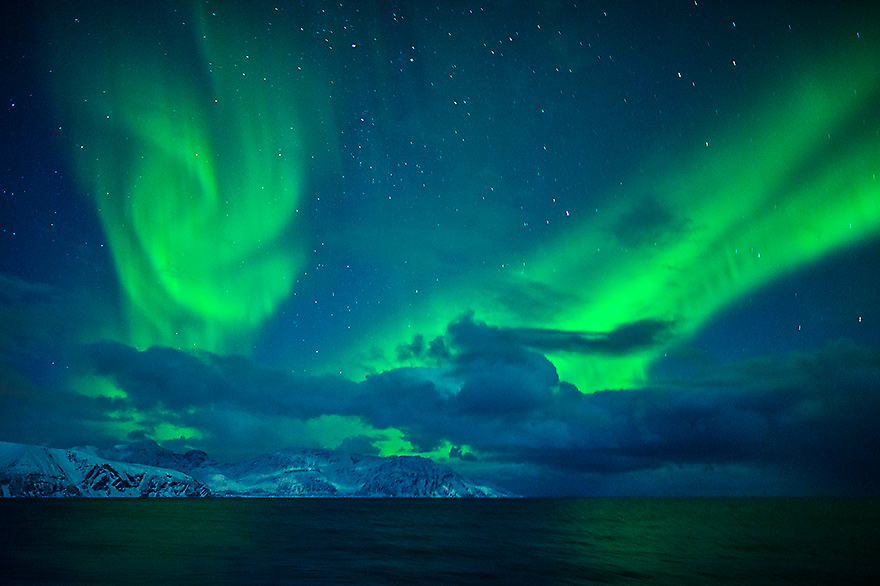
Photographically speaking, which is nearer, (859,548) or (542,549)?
(542,549)

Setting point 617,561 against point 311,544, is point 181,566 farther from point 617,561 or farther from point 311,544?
point 617,561

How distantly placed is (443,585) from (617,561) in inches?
991

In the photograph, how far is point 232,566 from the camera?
46812 millimetres

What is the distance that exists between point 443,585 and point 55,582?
24506 mm

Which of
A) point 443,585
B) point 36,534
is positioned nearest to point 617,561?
point 443,585

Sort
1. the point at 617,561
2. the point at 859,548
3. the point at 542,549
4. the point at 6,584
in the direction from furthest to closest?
the point at 859,548
the point at 542,549
the point at 617,561
the point at 6,584

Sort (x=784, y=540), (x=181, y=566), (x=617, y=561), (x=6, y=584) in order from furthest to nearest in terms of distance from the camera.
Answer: (x=784, y=540), (x=617, y=561), (x=181, y=566), (x=6, y=584)

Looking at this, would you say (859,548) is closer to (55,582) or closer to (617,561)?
(617,561)

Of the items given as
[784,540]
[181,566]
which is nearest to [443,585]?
[181,566]

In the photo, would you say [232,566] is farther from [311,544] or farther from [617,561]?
[617,561]

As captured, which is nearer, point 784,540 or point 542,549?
point 542,549

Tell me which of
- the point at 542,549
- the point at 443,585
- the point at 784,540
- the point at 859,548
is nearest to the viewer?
the point at 443,585

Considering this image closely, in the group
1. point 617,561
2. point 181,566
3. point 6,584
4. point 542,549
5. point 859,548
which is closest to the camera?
point 6,584

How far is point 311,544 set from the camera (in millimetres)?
71500
